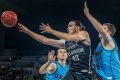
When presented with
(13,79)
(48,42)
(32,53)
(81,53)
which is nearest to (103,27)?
(81,53)

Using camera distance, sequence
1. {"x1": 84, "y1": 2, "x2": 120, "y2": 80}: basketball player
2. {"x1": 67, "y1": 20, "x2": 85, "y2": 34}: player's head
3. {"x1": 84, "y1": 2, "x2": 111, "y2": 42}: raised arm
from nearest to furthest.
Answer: {"x1": 84, "y1": 2, "x2": 111, "y2": 42}: raised arm < {"x1": 84, "y1": 2, "x2": 120, "y2": 80}: basketball player < {"x1": 67, "y1": 20, "x2": 85, "y2": 34}: player's head

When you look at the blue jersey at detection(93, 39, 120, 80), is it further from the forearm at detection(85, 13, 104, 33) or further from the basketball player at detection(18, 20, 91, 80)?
the forearm at detection(85, 13, 104, 33)

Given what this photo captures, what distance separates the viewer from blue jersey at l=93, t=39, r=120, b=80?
238 inches

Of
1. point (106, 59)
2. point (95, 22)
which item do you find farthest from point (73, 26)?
point (106, 59)

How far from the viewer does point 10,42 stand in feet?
61.7

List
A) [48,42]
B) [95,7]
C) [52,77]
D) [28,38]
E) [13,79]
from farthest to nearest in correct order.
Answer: [28,38]
[13,79]
[95,7]
[52,77]
[48,42]

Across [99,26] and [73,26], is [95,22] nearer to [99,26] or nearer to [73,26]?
[99,26]

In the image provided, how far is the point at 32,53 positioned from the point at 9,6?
3.75 meters

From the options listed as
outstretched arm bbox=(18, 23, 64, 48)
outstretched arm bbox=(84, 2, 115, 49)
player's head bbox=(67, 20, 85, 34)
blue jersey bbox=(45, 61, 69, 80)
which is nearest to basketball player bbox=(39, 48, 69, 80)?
blue jersey bbox=(45, 61, 69, 80)

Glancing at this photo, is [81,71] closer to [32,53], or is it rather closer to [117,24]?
[117,24]

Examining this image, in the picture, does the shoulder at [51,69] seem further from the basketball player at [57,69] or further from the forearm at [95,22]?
the forearm at [95,22]

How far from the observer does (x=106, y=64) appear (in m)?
6.06

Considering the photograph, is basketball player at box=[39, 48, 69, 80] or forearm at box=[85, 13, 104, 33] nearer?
forearm at box=[85, 13, 104, 33]

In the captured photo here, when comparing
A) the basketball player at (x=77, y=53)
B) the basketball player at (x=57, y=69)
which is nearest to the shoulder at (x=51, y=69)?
the basketball player at (x=57, y=69)
